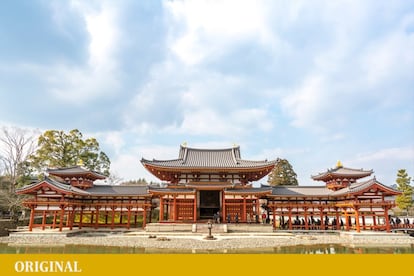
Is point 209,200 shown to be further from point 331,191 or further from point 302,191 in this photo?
point 331,191

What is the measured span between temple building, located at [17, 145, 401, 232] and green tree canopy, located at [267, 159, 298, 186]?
15.6 metres

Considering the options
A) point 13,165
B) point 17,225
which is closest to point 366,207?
point 17,225

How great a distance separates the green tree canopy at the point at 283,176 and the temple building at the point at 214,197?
615 inches

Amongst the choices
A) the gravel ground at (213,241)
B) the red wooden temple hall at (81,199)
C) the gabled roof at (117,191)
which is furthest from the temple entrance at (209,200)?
the gravel ground at (213,241)

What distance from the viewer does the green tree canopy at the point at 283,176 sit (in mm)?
46694

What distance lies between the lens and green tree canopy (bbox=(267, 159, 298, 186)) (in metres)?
46.7

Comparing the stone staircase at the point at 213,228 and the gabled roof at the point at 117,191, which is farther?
the gabled roof at the point at 117,191

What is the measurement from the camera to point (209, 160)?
31.6 m

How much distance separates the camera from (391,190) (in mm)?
23953

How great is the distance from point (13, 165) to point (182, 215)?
2432cm

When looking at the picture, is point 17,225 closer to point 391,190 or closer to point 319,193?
point 319,193

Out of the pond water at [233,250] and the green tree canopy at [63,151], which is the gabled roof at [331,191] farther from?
the green tree canopy at [63,151]

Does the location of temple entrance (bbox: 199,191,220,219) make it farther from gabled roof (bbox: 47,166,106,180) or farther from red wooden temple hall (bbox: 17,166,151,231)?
gabled roof (bbox: 47,166,106,180)
